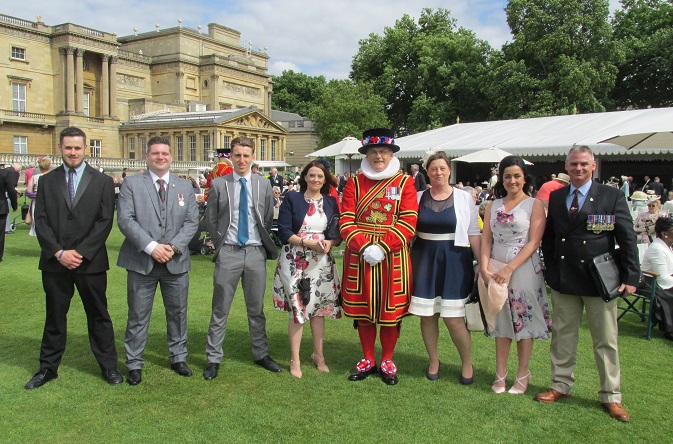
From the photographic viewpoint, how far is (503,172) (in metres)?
4.35

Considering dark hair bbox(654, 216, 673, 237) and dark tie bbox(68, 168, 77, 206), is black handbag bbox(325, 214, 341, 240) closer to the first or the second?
dark tie bbox(68, 168, 77, 206)

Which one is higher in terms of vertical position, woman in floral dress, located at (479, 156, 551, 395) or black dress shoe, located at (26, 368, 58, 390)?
woman in floral dress, located at (479, 156, 551, 395)

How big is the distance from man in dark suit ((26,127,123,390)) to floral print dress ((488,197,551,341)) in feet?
10.9

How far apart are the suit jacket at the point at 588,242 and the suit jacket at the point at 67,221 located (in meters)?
3.77

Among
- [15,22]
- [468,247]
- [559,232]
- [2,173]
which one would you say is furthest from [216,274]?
[15,22]

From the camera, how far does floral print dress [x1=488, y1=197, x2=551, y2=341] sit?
4.25 metres

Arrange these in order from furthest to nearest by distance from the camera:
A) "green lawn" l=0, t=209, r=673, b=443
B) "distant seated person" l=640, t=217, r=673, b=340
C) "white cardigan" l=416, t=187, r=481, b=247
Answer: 1. "distant seated person" l=640, t=217, r=673, b=340
2. "white cardigan" l=416, t=187, r=481, b=247
3. "green lawn" l=0, t=209, r=673, b=443

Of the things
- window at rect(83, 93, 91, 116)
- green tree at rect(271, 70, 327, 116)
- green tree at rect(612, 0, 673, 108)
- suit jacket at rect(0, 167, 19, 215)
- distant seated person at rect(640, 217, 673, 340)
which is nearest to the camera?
distant seated person at rect(640, 217, 673, 340)

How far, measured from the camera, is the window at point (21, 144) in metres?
41.4

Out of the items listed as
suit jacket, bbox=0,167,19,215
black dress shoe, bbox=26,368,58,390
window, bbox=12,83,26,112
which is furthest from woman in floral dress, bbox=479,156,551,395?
window, bbox=12,83,26,112

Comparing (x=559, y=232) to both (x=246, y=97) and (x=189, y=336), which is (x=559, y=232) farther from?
(x=246, y=97)

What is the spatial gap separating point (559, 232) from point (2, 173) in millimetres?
9610

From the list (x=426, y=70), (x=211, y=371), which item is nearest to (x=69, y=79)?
(x=426, y=70)

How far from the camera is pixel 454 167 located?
26.0m
